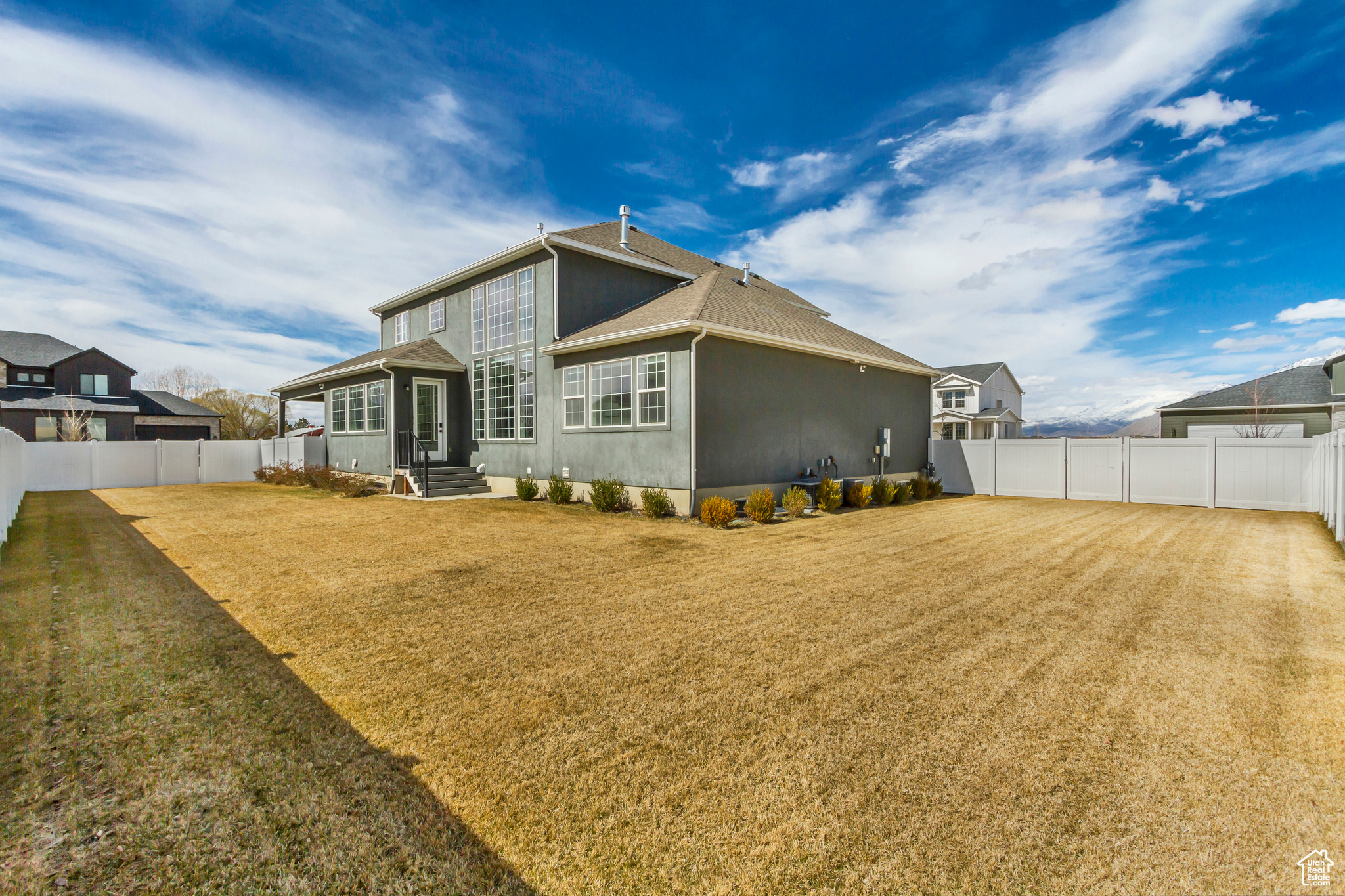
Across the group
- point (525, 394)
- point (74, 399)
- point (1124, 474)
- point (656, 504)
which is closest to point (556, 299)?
point (525, 394)

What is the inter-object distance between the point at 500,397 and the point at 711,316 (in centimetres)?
718

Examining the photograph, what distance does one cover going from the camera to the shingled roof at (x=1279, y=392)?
22.2 metres

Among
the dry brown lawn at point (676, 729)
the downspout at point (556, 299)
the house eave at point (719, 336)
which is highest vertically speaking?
the downspout at point (556, 299)

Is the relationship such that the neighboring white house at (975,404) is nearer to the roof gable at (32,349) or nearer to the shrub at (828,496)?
the shrub at (828,496)

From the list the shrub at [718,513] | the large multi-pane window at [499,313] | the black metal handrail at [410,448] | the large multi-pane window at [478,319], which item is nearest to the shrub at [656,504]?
the shrub at [718,513]

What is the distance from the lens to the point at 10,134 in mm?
8844

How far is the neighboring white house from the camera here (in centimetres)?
3656

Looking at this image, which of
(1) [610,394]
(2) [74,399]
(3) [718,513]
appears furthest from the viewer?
(2) [74,399]

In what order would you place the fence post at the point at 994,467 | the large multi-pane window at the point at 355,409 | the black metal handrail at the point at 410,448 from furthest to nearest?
the large multi-pane window at the point at 355,409 → the fence post at the point at 994,467 → the black metal handrail at the point at 410,448

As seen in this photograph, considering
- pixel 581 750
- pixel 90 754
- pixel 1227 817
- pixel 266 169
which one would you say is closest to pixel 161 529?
pixel 266 169

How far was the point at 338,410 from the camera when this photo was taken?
18594 mm

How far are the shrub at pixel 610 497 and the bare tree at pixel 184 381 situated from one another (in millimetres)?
45424

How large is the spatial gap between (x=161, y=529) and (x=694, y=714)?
10.8 metres

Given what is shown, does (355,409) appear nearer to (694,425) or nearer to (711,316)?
(694,425)
